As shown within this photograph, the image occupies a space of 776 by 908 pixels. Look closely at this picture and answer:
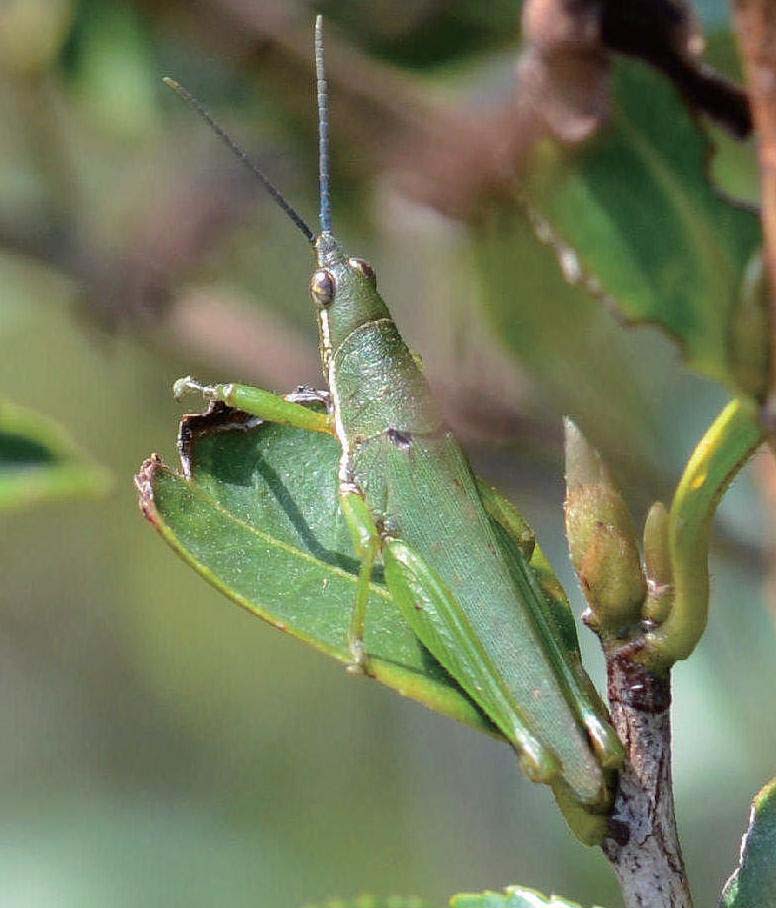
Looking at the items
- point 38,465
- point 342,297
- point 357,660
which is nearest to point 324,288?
point 342,297

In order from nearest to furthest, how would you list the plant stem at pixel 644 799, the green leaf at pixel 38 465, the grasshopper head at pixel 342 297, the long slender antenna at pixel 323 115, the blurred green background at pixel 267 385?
1. the plant stem at pixel 644 799
2. the green leaf at pixel 38 465
3. the long slender antenna at pixel 323 115
4. the grasshopper head at pixel 342 297
5. the blurred green background at pixel 267 385

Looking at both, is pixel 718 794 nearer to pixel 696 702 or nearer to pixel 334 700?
pixel 696 702

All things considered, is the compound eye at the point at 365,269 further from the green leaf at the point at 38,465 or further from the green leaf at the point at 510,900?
the green leaf at the point at 510,900

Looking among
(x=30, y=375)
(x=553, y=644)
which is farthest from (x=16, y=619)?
(x=553, y=644)

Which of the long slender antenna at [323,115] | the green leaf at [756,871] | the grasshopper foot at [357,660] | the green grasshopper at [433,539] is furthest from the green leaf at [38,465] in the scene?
the green leaf at [756,871]

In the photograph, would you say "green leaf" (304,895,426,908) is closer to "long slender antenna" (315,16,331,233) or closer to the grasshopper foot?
the grasshopper foot

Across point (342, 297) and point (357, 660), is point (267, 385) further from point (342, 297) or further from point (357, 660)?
point (357, 660)
